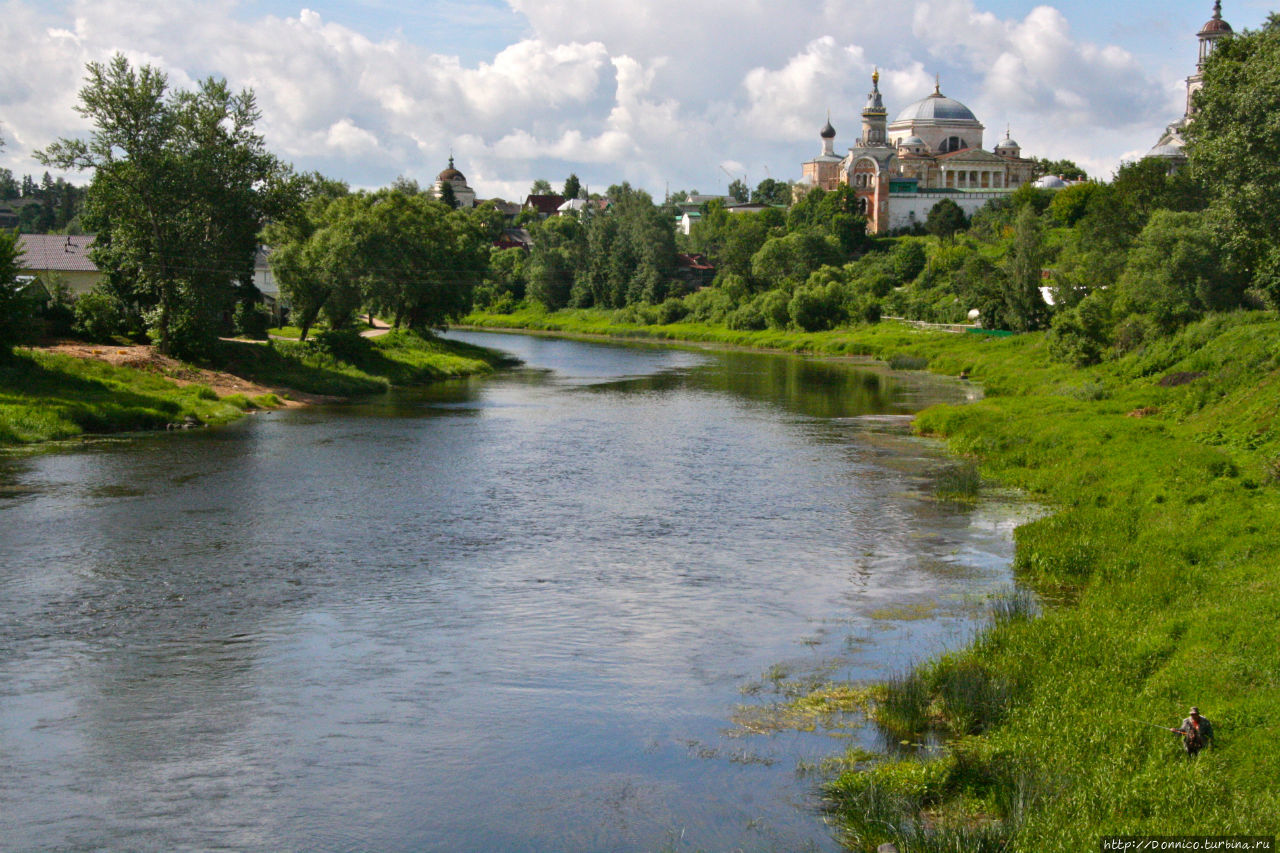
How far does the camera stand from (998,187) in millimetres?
138125

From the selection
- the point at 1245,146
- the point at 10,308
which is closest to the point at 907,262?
the point at 1245,146

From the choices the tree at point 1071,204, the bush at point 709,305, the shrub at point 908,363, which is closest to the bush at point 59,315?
the shrub at point 908,363

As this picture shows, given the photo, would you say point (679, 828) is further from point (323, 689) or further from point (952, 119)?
point (952, 119)

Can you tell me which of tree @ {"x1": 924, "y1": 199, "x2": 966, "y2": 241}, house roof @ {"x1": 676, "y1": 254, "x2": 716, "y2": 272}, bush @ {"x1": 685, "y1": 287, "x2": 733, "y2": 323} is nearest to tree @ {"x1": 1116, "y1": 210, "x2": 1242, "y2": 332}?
bush @ {"x1": 685, "y1": 287, "x2": 733, "y2": 323}

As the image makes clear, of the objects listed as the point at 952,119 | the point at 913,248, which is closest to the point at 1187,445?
the point at 913,248

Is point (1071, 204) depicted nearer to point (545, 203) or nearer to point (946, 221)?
point (946, 221)

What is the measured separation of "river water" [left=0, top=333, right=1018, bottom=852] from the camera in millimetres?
11578

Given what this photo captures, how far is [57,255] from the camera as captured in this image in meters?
57.8

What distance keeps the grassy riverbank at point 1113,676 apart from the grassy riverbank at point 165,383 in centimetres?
2687

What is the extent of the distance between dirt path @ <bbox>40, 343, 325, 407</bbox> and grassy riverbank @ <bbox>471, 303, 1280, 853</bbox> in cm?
2945

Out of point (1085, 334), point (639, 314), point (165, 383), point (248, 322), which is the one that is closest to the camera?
point (165, 383)

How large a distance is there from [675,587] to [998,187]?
13078cm

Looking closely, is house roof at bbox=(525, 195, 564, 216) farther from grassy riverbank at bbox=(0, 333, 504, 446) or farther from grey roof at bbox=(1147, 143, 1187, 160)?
grassy riverbank at bbox=(0, 333, 504, 446)

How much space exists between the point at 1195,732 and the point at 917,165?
13707 centimetres
